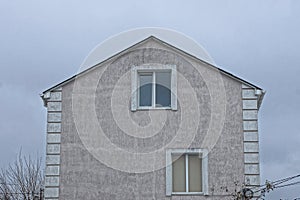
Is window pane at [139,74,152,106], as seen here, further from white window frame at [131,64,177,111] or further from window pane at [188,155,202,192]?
window pane at [188,155,202,192]

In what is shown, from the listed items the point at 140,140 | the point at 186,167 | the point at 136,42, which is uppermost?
the point at 136,42

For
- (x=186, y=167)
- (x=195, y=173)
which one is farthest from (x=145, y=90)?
(x=195, y=173)

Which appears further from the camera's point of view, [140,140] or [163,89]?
[163,89]

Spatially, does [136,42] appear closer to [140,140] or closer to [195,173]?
[140,140]

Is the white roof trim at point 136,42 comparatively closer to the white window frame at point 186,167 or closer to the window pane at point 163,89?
the window pane at point 163,89

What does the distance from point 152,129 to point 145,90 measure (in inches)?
46.6

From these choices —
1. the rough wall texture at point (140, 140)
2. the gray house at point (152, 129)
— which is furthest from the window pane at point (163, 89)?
the rough wall texture at point (140, 140)

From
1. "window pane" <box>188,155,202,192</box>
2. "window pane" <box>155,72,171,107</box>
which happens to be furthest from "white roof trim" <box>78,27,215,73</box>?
"window pane" <box>188,155,202,192</box>

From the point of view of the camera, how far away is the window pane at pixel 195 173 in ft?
50.0

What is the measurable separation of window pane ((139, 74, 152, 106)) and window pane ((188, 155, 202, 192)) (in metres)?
1.92

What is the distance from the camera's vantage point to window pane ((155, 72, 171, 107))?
1590cm

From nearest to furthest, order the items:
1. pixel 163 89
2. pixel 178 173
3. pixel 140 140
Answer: pixel 178 173 → pixel 140 140 → pixel 163 89

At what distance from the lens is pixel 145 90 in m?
16.1

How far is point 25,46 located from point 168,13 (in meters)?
5.00
